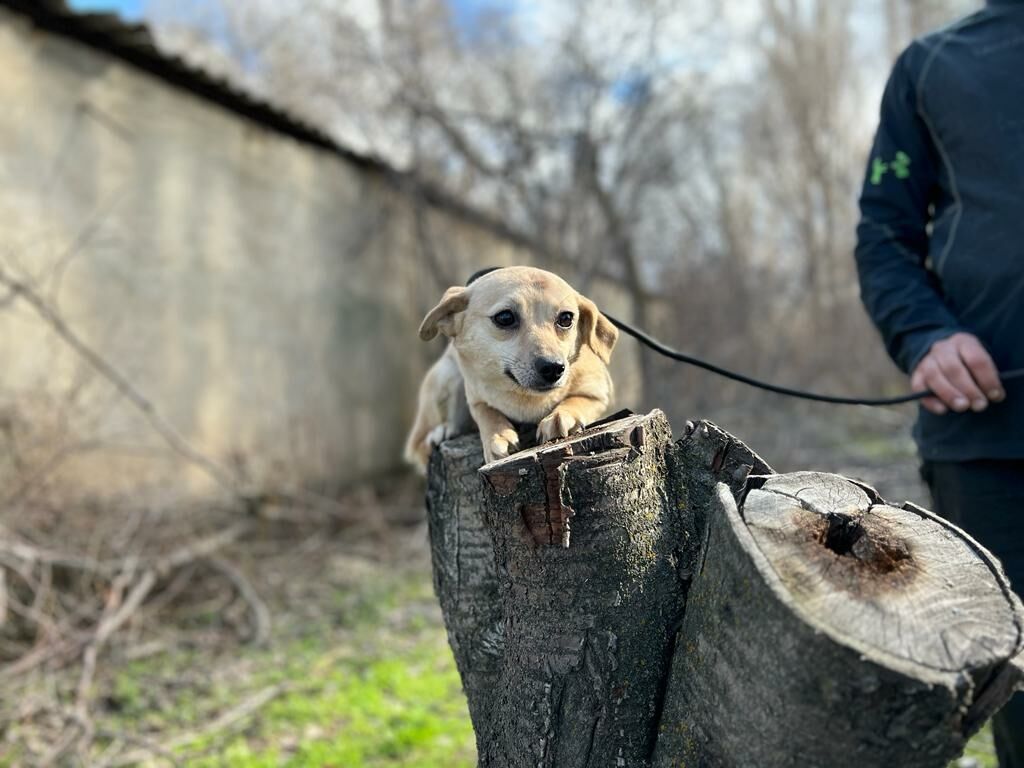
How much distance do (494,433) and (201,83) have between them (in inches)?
272

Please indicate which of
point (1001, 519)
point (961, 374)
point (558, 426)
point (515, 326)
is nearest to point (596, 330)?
point (515, 326)

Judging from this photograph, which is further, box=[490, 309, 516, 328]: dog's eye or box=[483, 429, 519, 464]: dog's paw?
box=[490, 309, 516, 328]: dog's eye

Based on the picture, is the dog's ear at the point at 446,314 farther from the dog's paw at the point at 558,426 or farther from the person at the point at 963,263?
→ the person at the point at 963,263

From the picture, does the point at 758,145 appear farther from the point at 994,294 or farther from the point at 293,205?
the point at 994,294

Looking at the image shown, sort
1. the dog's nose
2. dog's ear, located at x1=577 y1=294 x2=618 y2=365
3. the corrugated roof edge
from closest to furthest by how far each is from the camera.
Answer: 1. the dog's nose
2. dog's ear, located at x1=577 y1=294 x2=618 y2=365
3. the corrugated roof edge

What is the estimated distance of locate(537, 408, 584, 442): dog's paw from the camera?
1.99 metres

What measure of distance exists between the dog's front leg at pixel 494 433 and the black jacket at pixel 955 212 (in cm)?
123

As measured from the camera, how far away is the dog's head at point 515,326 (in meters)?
2.07

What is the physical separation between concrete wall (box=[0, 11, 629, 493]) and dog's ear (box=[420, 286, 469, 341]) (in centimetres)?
434

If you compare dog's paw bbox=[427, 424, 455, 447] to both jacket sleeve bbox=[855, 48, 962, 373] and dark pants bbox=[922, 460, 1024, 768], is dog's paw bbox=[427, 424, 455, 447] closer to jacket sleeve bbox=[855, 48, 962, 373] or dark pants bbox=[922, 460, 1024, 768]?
jacket sleeve bbox=[855, 48, 962, 373]

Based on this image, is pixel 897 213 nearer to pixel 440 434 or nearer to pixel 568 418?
pixel 568 418

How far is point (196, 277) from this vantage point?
24.8 feet

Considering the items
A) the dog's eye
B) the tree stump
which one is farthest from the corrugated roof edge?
the tree stump

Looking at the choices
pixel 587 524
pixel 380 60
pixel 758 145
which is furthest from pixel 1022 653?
pixel 758 145
